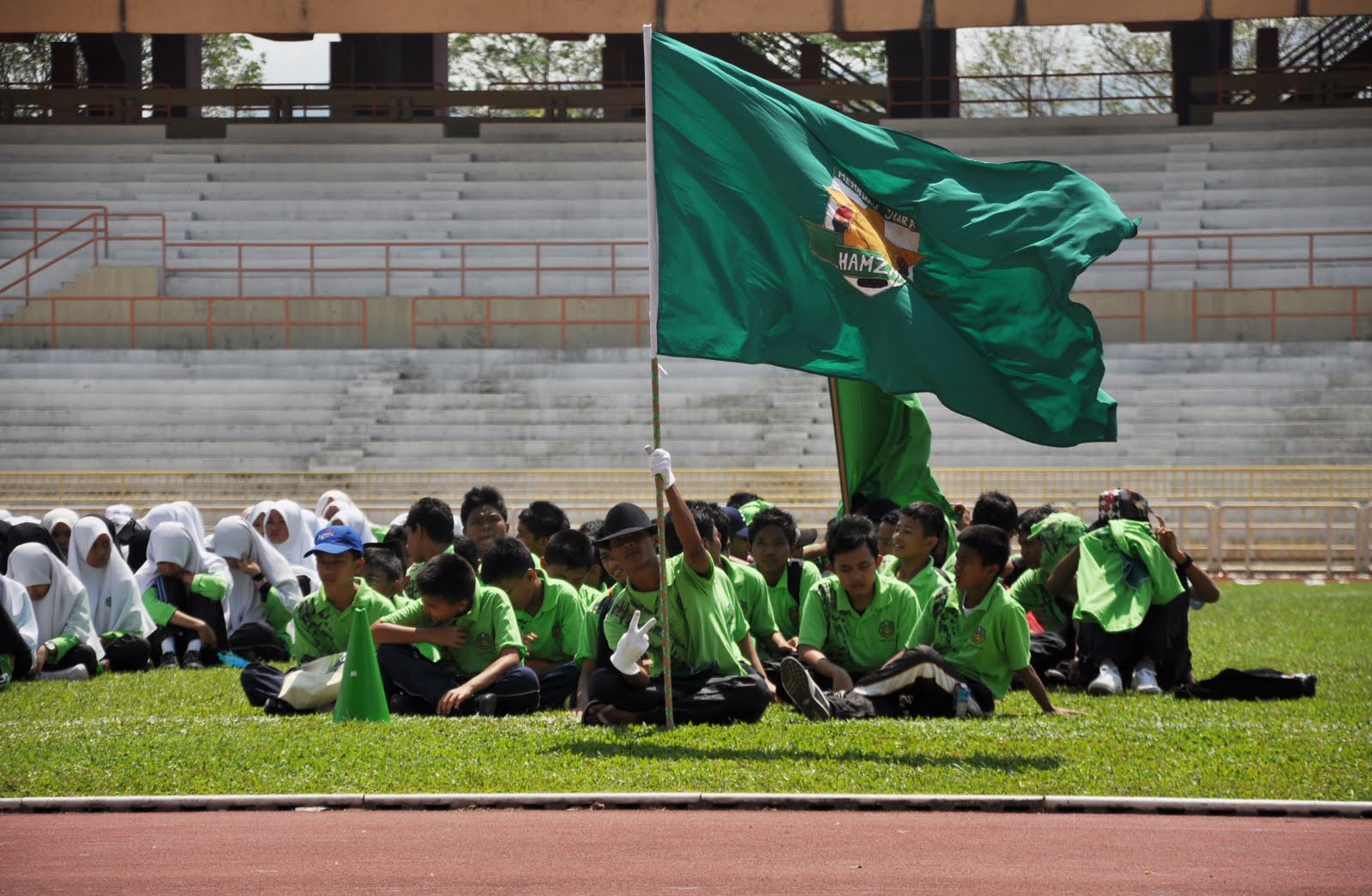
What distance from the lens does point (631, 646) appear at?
28.1 ft

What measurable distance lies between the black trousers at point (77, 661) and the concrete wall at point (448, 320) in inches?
711

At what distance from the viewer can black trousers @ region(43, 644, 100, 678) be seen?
40.4ft

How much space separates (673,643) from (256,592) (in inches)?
235

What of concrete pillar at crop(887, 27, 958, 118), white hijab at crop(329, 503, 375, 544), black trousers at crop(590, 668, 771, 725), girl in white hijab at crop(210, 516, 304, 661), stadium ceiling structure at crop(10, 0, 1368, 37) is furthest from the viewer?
Result: concrete pillar at crop(887, 27, 958, 118)

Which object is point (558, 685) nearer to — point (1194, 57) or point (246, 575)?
point (246, 575)


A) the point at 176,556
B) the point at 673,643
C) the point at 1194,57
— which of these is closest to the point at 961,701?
the point at 673,643

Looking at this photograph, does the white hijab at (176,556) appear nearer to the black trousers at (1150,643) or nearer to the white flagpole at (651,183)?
A: the white flagpole at (651,183)

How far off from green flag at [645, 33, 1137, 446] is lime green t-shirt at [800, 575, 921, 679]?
1.50 meters

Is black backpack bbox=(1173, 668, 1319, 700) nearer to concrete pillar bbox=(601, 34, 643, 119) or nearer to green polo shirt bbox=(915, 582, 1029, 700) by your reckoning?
green polo shirt bbox=(915, 582, 1029, 700)

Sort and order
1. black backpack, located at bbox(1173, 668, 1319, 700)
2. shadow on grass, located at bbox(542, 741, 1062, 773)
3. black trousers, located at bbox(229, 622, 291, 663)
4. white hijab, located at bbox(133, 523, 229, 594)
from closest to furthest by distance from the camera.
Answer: shadow on grass, located at bbox(542, 741, 1062, 773) → black backpack, located at bbox(1173, 668, 1319, 700) → white hijab, located at bbox(133, 523, 229, 594) → black trousers, located at bbox(229, 622, 291, 663)

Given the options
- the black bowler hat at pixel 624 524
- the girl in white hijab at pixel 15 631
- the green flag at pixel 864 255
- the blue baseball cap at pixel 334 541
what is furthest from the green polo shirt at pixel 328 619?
the green flag at pixel 864 255

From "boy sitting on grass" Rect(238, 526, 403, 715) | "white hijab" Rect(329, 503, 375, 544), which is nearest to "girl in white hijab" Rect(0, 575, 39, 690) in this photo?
"boy sitting on grass" Rect(238, 526, 403, 715)

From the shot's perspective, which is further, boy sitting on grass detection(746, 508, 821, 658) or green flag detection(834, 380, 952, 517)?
green flag detection(834, 380, 952, 517)

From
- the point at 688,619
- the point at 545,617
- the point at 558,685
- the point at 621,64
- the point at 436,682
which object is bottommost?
the point at 558,685
